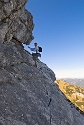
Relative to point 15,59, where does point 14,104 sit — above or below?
below

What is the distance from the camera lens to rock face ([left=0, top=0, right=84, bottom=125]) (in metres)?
27.0

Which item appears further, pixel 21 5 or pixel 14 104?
pixel 21 5

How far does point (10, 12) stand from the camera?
37438mm

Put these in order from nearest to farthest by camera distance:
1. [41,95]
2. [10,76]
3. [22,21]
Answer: [10,76] → [41,95] → [22,21]

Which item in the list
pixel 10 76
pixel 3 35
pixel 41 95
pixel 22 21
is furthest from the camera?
pixel 22 21

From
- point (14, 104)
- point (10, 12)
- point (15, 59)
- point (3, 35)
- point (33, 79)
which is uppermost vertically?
point (10, 12)

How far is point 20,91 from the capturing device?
3139 cm

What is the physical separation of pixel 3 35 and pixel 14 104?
1485cm

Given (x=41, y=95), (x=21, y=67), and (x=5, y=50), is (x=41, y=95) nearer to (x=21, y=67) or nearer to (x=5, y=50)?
(x=21, y=67)

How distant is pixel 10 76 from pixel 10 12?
1202cm

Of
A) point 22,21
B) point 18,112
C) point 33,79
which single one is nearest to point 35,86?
point 33,79

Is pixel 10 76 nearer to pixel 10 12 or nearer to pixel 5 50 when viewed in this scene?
pixel 5 50

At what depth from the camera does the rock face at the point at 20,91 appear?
26984 millimetres

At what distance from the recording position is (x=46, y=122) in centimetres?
2975
